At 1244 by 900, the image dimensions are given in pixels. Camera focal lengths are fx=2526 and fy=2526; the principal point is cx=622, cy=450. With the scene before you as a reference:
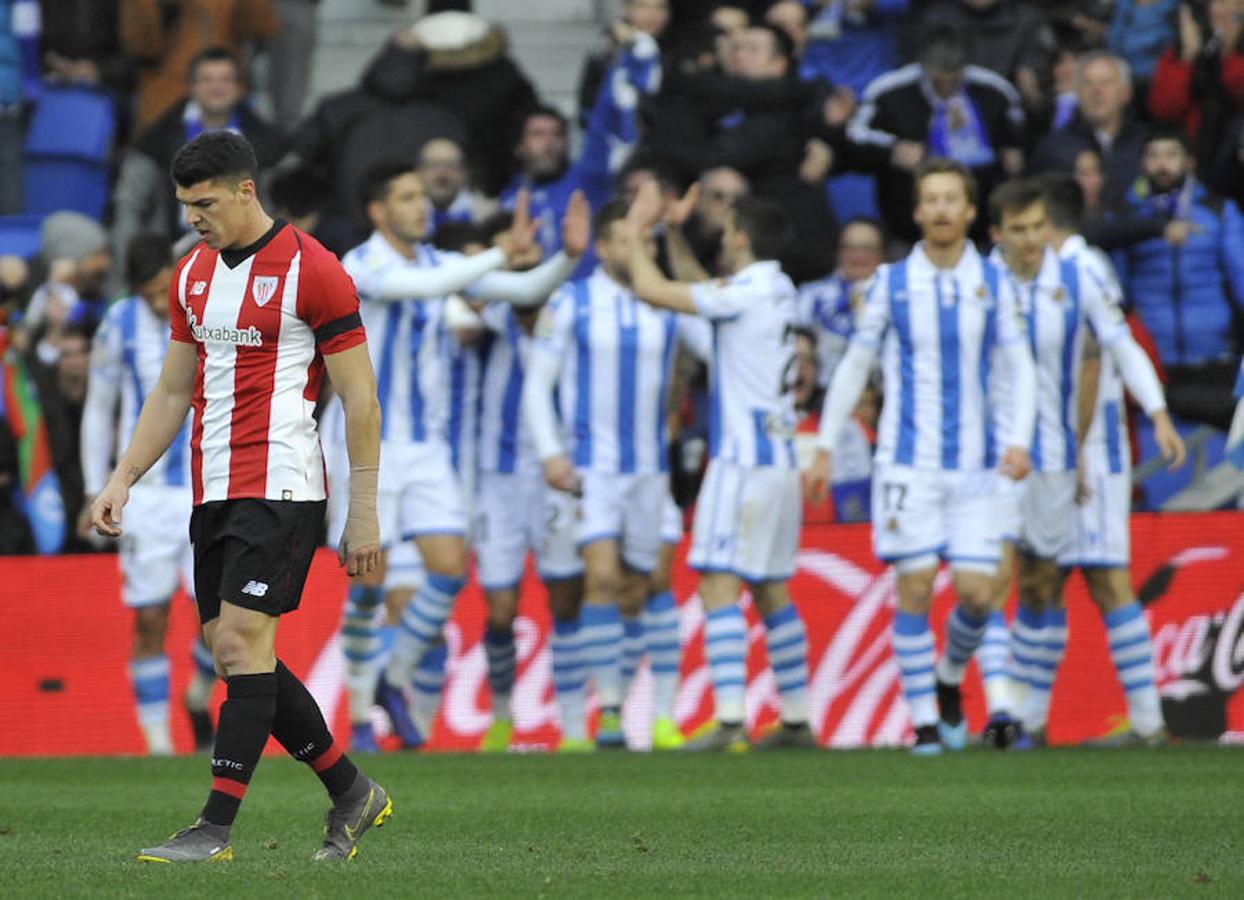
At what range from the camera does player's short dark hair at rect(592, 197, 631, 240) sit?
1255 cm

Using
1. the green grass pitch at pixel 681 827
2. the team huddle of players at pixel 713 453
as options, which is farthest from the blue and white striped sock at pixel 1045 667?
the green grass pitch at pixel 681 827

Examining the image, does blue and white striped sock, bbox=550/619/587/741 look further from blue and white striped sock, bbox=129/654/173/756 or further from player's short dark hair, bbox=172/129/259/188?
player's short dark hair, bbox=172/129/259/188

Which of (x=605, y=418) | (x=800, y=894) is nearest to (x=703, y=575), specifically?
(x=605, y=418)

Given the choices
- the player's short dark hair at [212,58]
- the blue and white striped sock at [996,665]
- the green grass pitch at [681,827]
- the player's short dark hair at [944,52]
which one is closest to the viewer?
the green grass pitch at [681,827]

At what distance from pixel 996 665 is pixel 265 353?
5676mm

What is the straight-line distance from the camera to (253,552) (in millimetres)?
6754

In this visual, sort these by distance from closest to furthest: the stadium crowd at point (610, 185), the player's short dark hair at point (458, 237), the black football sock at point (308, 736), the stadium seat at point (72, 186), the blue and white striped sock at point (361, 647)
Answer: the black football sock at point (308, 736) → the blue and white striped sock at point (361, 647) → the stadium crowd at point (610, 185) → the player's short dark hair at point (458, 237) → the stadium seat at point (72, 186)

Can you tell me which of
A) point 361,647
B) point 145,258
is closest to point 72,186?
point 145,258

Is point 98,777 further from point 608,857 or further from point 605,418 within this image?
point 608,857

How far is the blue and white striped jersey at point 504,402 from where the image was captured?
13.0 m

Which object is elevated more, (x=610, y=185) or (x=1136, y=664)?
(x=610, y=185)

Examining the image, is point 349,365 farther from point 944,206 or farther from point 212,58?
point 212,58

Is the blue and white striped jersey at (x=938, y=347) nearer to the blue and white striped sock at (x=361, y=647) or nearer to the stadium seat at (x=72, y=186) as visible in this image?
the blue and white striped sock at (x=361, y=647)

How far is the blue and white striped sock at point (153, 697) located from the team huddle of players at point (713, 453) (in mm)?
13
